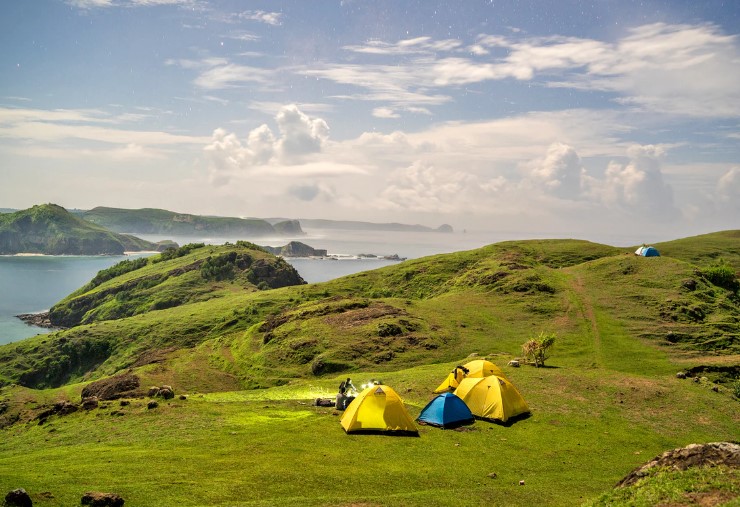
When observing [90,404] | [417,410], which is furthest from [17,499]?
[417,410]

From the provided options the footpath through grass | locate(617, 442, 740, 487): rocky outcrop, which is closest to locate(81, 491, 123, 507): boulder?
the footpath through grass

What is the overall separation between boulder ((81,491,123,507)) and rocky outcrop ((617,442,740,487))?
67.1 ft

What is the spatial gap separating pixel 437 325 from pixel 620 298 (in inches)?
1400

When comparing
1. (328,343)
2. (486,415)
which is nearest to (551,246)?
(328,343)

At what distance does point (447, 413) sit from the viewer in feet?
116

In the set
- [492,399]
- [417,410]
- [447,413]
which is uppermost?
[492,399]

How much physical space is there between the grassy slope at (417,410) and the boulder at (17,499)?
1070mm

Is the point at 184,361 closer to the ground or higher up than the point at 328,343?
closer to the ground

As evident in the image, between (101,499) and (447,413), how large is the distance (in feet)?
74.1

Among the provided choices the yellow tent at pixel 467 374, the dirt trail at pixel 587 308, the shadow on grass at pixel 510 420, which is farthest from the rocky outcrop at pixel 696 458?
the dirt trail at pixel 587 308

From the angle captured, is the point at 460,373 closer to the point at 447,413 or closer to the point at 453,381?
the point at 453,381

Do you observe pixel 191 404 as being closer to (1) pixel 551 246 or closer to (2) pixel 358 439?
(2) pixel 358 439

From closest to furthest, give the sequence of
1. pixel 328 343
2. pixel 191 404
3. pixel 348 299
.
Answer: pixel 191 404
pixel 328 343
pixel 348 299

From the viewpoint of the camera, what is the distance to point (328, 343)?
79.7 meters
